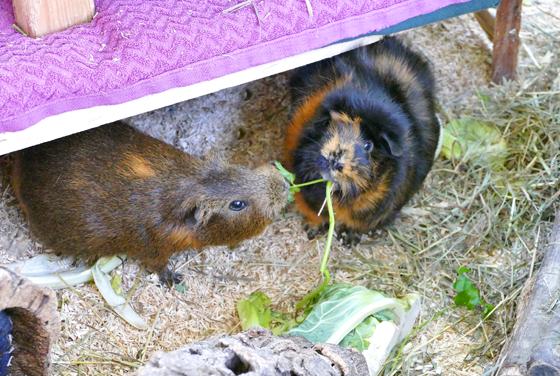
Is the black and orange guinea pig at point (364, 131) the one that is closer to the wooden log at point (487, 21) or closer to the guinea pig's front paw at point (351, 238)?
the guinea pig's front paw at point (351, 238)

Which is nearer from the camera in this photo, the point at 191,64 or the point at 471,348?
the point at 191,64

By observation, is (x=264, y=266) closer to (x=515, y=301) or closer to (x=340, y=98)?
(x=340, y=98)

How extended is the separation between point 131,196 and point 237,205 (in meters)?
0.54

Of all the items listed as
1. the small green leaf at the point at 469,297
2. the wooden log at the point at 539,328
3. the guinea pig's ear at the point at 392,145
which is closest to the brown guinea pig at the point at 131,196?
the guinea pig's ear at the point at 392,145

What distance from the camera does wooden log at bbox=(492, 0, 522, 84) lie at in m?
5.50

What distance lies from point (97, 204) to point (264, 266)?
997 millimetres

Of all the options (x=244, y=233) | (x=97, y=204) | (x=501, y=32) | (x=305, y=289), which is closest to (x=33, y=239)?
(x=97, y=204)

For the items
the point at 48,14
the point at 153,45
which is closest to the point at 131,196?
the point at 153,45

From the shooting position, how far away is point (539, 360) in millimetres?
3721

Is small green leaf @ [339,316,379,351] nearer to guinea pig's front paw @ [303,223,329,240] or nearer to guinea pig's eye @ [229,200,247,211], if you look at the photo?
guinea pig's eye @ [229,200,247,211]

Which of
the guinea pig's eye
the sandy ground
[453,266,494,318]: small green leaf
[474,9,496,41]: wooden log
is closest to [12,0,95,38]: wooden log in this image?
the sandy ground

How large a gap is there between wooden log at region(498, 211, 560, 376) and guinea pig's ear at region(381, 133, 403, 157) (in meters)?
0.94

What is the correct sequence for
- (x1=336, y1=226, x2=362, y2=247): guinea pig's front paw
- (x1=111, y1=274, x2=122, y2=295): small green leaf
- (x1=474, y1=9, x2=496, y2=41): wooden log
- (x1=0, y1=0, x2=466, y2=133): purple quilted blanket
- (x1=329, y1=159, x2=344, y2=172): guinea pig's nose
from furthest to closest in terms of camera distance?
(x1=474, y1=9, x2=496, y2=41): wooden log
(x1=336, y1=226, x2=362, y2=247): guinea pig's front paw
(x1=111, y1=274, x2=122, y2=295): small green leaf
(x1=329, y1=159, x2=344, y2=172): guinea pig's nose
(x1=0, y1=0, x2=466, y2=133): purple quilted blanket

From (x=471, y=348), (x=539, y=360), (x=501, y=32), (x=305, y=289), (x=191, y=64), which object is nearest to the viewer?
(x=539, y=360)
